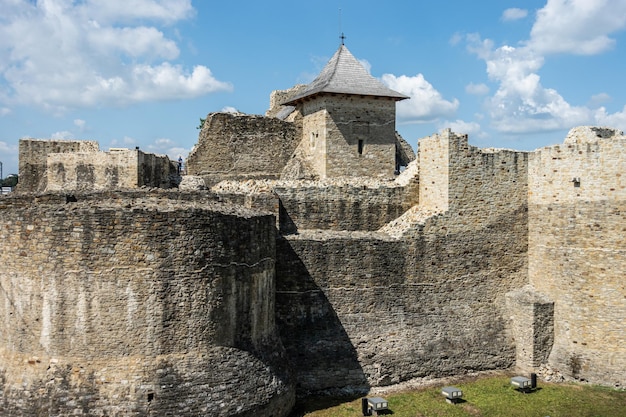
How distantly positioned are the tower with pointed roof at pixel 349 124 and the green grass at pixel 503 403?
28.7 feet

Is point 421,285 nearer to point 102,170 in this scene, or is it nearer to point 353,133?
point 353,133

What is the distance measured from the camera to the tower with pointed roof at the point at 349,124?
2209 cm

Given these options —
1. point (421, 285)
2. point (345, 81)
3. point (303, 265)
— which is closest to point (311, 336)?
point (303, 265)

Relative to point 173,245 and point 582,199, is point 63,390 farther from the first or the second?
point 582,199

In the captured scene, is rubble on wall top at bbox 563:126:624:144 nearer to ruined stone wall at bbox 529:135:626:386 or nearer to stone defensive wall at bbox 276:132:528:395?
ruined stone wall at bbox 529:135:626:386

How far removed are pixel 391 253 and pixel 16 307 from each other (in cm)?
945

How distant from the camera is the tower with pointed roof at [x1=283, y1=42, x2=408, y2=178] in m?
22.1

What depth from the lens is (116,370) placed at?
12211 mm

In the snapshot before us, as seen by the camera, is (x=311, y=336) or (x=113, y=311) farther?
(x=311, y=336)

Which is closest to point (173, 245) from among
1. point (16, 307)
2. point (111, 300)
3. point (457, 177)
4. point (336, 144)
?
point (111, 300)

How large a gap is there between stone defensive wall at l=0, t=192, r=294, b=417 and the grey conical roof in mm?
10539

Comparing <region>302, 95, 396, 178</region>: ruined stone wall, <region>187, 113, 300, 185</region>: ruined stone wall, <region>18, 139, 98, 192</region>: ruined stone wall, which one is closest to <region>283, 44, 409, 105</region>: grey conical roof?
<region>302, 95, 396, 178</region>: ruined stone wall

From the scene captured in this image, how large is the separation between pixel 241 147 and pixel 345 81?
459 cm

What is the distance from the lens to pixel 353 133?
22.4 m
